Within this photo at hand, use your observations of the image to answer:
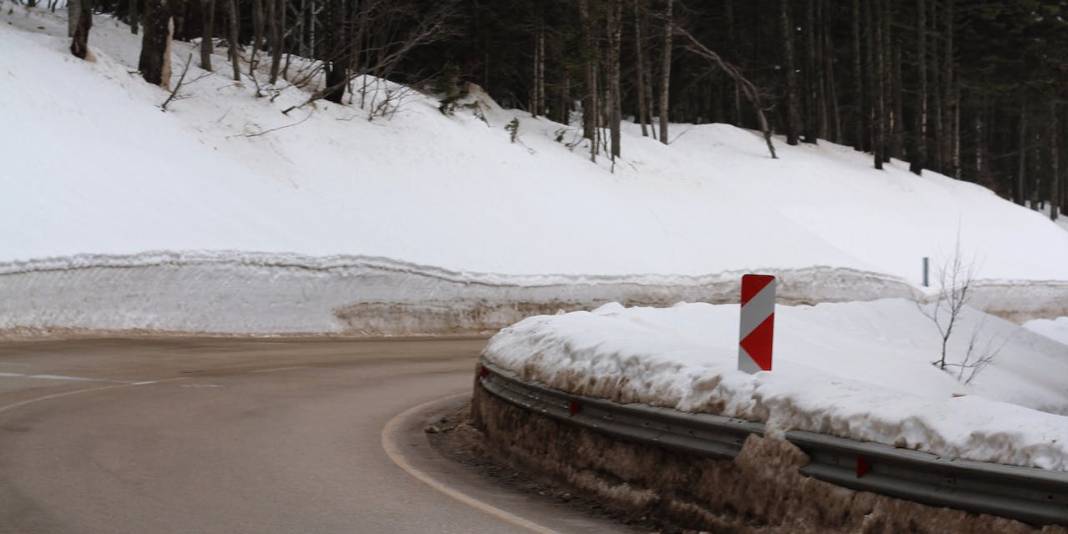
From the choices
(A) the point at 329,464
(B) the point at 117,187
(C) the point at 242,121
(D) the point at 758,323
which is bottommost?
(A) the point at 329,464

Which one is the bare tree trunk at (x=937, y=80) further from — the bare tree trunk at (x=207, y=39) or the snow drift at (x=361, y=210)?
the bare tree trunk at (x=207, y=39)

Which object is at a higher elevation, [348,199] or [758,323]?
[348,199]

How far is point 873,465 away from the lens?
5.83 meters

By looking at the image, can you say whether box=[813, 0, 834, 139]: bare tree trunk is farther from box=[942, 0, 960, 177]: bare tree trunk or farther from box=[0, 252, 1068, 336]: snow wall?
box=[0, 252, 1068, 336]: snow wall

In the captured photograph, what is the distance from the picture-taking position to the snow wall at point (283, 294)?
61.8 ft

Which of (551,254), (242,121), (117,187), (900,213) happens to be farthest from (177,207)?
(900,213)

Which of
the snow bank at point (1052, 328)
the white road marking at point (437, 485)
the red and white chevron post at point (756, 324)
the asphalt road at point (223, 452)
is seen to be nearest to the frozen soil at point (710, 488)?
the asphalt road at point (223, 452)

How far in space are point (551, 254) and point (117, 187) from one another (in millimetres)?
10735

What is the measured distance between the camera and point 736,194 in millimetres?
40031

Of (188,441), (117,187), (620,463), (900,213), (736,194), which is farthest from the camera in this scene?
(900,213)

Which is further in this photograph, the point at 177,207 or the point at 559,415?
the point at 177,207

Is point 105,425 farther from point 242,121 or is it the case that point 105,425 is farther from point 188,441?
point 242,121

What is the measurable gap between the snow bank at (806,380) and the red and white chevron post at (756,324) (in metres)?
0.15

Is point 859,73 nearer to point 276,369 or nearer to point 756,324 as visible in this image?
point 276,369
